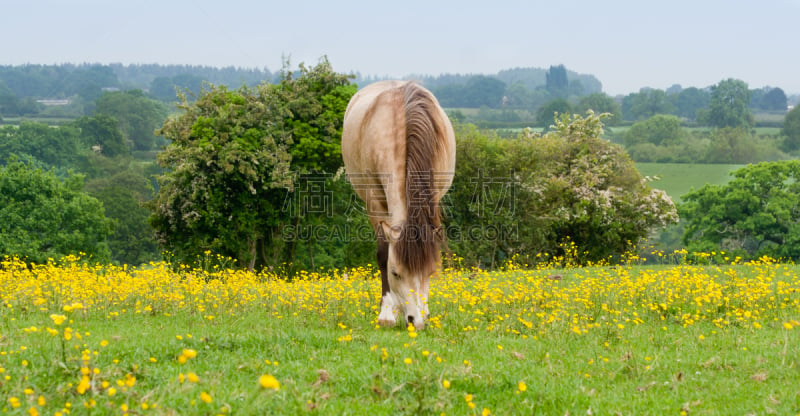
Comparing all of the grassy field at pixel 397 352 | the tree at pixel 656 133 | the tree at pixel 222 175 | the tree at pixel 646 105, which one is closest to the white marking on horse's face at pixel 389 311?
the grassy field at pixel 397 352

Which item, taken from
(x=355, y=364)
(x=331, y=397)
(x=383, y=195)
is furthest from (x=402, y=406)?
(x=383, y=195)

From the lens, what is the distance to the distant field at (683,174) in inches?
2778

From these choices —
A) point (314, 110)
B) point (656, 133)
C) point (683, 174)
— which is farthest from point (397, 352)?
point (656, 133)

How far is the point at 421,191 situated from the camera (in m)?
7.34

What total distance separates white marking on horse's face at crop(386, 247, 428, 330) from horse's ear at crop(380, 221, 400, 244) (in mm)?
122

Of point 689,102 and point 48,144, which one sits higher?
point 689,102

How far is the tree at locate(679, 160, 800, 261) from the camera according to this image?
40656 millimetres

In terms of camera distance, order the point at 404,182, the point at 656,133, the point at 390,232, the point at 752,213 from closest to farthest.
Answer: the point at 390,232 → the point at 404,182 → the point at 752,213 → the point at 656,133

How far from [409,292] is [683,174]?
7868 cm

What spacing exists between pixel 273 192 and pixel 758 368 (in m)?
24.2

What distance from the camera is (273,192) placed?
91.4 ft

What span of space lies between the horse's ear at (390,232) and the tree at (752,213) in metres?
38.3

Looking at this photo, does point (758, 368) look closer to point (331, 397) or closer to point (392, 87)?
point (331, 397)

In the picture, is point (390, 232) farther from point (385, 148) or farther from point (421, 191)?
point (385, 148)
